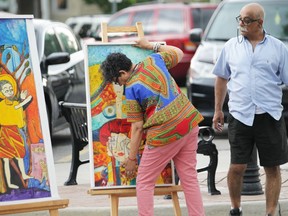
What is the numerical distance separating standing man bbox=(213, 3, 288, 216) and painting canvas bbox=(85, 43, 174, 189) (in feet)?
1.85

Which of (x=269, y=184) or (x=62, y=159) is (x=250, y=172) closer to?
(x=269, y=184)

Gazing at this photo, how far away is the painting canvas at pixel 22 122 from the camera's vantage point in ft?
24.0

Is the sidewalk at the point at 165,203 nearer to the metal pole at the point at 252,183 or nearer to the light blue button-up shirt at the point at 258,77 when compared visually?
the metal pole at the point at 252,183

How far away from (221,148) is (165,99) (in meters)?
5.58

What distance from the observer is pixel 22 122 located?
7.35m

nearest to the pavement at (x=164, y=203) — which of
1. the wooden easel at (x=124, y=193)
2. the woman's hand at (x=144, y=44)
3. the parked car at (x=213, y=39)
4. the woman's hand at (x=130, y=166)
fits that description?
the wooden easel at (x=124, y=193)

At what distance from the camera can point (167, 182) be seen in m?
8.20

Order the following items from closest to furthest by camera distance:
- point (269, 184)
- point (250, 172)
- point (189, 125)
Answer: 1. point (189, 125)
2. point (269, 184)
3. point (250, 172)

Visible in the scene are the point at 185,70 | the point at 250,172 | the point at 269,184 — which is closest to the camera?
the point at 269,184

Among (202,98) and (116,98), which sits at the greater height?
(116,98)

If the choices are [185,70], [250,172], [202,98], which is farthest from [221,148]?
[185,70]

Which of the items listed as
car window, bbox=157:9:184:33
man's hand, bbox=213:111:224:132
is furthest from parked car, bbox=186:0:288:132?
car window, bbox=157:9:184:33

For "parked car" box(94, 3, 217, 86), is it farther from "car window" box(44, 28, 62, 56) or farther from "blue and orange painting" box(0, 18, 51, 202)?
"blue and orange painting" box(0, 18, 51, 202)

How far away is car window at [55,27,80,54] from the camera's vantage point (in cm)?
1489
